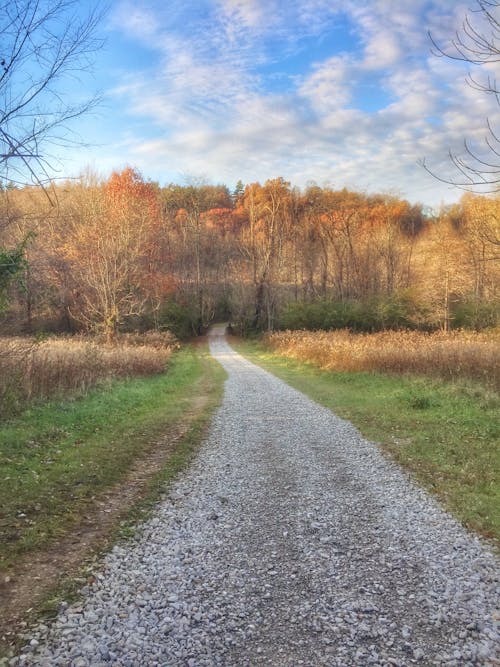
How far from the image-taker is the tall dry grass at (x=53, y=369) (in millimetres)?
10281

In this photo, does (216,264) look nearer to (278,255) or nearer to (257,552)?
(278,255)

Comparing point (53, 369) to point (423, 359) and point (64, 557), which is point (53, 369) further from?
point (423, 359)

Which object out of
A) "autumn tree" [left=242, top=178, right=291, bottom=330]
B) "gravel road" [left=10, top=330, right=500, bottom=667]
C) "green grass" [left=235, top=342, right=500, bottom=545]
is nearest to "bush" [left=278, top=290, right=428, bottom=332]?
"autumn tree" [left=242, top=178, right=291, bottom=330]

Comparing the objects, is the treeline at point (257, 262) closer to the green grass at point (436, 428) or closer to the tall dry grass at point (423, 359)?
the tall dry grass at point (423, 359)

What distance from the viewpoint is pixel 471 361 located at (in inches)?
612

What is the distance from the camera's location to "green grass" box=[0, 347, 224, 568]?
16.2ft

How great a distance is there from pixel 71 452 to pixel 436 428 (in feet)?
22.6

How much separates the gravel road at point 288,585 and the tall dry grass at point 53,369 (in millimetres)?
5860

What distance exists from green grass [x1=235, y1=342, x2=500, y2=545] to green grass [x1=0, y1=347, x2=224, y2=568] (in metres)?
3.66

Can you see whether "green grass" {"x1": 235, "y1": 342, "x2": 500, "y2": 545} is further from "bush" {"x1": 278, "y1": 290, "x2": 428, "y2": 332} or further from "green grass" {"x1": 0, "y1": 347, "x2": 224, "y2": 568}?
"bush" {"x1": 278, "y1": 290, "x2": 428, "y2": 332}

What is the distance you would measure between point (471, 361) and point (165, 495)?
12919mm

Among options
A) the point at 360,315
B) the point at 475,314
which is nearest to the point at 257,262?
the point at 360,315

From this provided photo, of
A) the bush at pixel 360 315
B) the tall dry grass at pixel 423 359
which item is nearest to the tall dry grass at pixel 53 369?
the tall dry grass at pixel 423 359

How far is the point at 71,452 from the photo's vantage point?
746 centimetres
